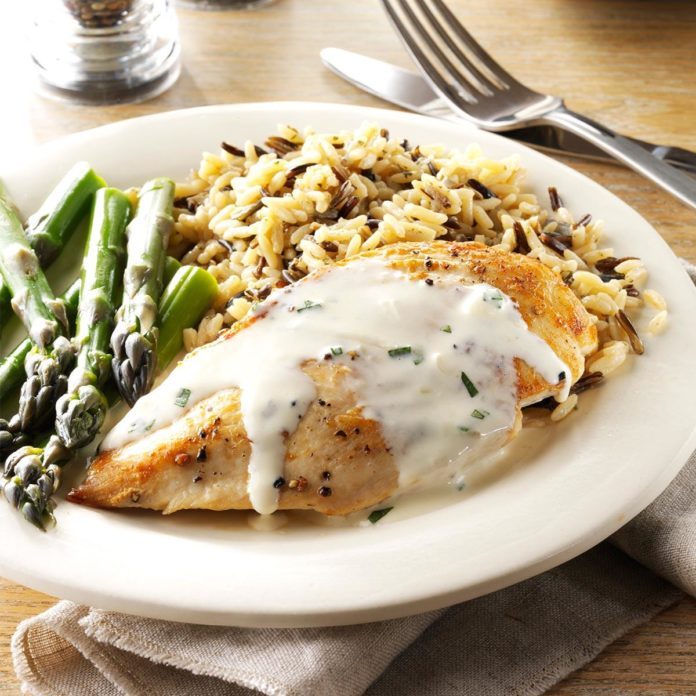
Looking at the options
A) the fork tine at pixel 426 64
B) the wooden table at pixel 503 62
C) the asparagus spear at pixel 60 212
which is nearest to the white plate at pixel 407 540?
the asparagus spear at pixel 60 212

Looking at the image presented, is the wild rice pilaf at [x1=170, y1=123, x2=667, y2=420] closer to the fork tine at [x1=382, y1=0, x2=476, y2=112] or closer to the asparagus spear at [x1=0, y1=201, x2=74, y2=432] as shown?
the asparagus spear at [x1=0, y1=201, x2=74, y2=432]

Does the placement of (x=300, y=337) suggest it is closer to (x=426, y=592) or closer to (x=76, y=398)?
(x=76, y=398)

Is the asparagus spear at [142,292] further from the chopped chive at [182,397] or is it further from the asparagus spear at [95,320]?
the chopped chive at [182,397]

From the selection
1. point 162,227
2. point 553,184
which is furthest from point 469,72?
point 162,227

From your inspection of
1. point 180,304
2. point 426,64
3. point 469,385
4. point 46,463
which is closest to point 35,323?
point 180,304

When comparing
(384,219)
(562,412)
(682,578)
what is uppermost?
(384,219)

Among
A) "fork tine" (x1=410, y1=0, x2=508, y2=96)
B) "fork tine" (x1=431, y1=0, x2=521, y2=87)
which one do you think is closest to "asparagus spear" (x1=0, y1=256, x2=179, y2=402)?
"fork tine" (x1=410, y1=0, x2=508, y2=96)

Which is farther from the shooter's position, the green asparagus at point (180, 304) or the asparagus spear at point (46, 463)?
the green asparagus at point (180, 304)
